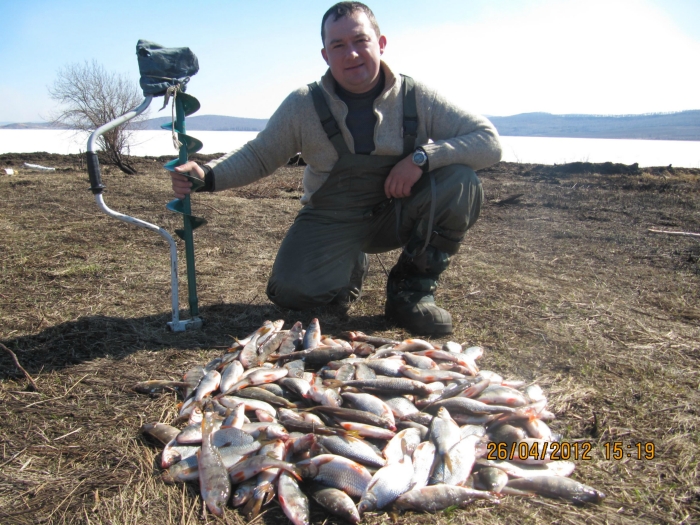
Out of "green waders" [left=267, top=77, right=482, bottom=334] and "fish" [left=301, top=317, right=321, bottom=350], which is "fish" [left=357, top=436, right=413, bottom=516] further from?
"green waders" [left=267, top=77, right=482, bottom=334]

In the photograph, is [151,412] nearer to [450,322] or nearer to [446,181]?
[450,322]

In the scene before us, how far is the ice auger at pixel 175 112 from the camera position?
343 cm

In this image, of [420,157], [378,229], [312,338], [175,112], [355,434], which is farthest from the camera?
[378,229]

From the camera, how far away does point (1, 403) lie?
2889mm

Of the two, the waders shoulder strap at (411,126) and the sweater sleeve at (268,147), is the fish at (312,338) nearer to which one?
the waders shoulder strap at (411,126)

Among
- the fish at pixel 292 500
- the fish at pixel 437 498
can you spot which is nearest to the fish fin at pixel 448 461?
the fish at pixel 437 498

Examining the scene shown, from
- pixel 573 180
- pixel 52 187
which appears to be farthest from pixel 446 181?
pixel 573 180

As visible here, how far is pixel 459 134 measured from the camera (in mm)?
4043

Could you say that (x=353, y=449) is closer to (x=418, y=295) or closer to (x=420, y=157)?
(x=418, y=295)

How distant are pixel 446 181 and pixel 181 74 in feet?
6.68

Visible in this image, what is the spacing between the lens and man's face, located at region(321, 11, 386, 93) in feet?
12.1

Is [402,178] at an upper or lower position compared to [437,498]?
upper

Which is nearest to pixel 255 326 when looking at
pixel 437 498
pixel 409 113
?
pixel 409 113

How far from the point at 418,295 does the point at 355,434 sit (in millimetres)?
1722
